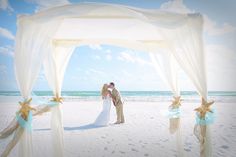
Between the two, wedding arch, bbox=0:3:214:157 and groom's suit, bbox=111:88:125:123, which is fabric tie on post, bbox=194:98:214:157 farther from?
groom's suit, bbox=111:88:125:123

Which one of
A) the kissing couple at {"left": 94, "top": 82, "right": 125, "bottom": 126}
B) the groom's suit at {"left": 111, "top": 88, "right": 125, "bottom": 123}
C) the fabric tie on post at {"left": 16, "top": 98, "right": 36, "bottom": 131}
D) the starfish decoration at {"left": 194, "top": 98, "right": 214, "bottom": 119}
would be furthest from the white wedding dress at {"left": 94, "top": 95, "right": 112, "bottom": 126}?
the starfish decoration at {"left": 194, "top": 98, "right": 214, "bottom": 119}

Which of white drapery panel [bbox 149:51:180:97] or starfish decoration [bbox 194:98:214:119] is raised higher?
white drapery panel [bbox 149:51:180:97]

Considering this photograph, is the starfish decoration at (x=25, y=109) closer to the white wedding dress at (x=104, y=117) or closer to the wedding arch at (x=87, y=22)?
the wedding arch at (x=87, y=22)

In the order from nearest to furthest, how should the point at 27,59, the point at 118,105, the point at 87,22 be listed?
the point at 27,59
the point at 87,22
the point at 118,105

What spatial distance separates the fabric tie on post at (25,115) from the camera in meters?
3.83

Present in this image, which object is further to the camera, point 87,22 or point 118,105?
point 118,105

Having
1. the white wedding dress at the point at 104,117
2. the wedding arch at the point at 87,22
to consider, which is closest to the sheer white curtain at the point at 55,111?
the wedding arch at the point at 87,22

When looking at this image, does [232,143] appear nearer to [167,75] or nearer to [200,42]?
[167,75]

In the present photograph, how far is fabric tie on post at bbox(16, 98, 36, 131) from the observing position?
3832 millimetres

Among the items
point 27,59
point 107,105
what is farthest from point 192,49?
point 107,105

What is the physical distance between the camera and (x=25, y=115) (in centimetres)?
389

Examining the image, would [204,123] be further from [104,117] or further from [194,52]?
[104,117]

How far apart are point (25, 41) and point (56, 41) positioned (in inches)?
48.5

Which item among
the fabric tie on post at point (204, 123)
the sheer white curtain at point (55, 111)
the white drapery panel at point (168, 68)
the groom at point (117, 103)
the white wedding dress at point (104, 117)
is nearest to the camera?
the fabric tie on post at point (204, 123)
